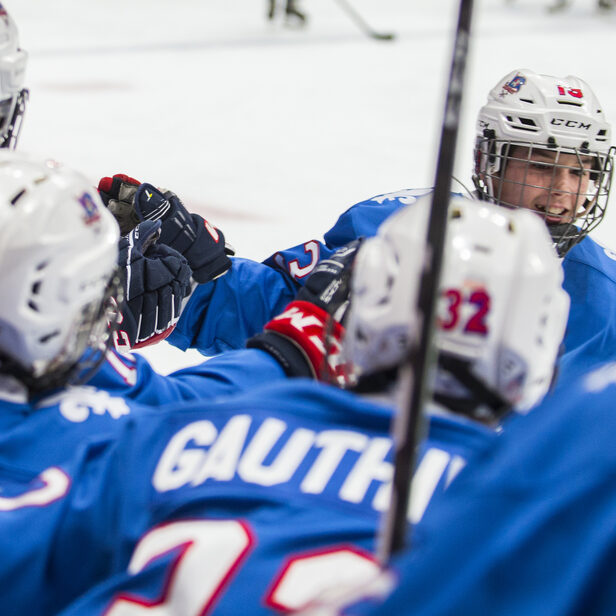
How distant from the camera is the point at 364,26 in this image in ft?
20.6

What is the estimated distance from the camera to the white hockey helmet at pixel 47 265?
0.98m

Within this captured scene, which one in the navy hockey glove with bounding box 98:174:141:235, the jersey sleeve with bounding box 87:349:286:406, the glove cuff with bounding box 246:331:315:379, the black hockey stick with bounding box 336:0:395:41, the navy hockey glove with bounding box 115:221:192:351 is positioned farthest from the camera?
the black hockey stick with bounding box 336:0:395:41

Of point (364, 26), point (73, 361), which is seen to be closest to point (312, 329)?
point (73, 361)

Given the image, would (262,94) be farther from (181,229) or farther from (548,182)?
(548,182)

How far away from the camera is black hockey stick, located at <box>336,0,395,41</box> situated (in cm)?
598

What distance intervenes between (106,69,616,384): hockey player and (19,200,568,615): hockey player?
0.85 m

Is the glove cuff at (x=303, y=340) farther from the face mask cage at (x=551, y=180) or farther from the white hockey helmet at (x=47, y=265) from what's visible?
the face mask cage at (x=551, y=180)

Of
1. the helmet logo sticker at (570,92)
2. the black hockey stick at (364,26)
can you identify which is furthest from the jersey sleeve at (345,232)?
the black hockey stick at (364,26)

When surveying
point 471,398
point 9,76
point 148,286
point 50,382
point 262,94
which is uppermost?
point 9,76

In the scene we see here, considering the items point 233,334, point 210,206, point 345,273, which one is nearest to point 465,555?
point 345,273

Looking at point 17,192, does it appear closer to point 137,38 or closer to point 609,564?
point 609,564

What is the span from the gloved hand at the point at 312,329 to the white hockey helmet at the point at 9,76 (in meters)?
0.59

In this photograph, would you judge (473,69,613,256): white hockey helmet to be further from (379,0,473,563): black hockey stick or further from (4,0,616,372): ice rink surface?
(379,0,473,563): black hockey stick

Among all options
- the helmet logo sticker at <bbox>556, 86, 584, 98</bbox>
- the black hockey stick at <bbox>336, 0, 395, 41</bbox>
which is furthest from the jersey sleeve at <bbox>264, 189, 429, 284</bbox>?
the black hockey stick at <bbox>336, 0, 395, 41</bbox>
